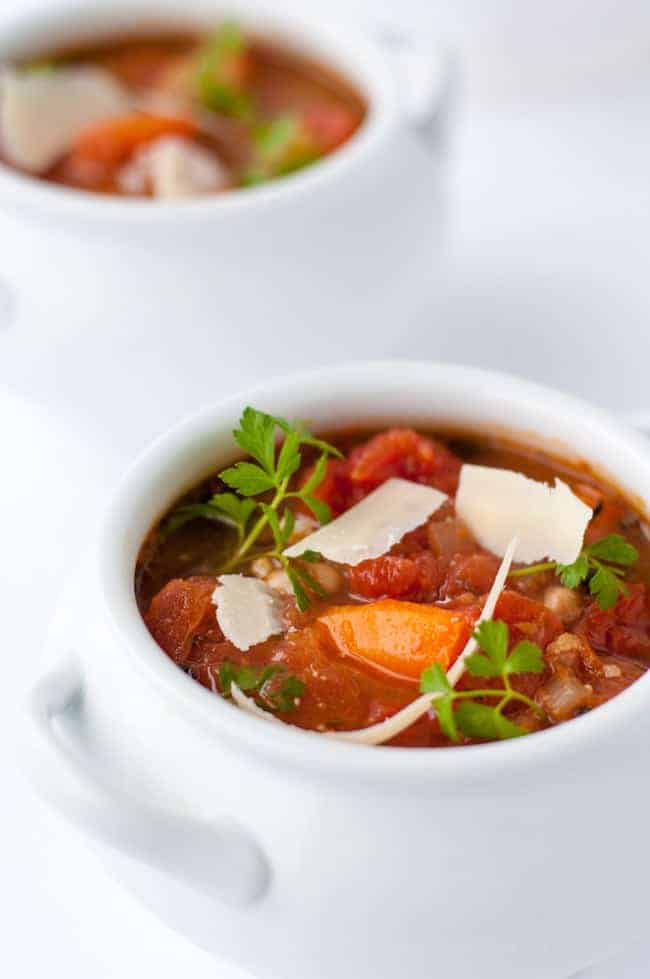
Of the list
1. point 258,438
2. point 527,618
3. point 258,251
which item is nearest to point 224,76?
point 258,251

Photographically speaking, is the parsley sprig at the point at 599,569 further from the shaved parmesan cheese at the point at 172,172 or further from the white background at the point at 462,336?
the shaved parmesan cheese at the point at 172,172

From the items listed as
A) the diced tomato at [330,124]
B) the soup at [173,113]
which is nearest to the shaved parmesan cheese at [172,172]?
the soup at [173,113]

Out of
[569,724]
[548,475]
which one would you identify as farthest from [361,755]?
[548,475]

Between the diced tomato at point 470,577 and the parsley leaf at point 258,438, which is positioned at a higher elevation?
the parsley leaf at point 258,438

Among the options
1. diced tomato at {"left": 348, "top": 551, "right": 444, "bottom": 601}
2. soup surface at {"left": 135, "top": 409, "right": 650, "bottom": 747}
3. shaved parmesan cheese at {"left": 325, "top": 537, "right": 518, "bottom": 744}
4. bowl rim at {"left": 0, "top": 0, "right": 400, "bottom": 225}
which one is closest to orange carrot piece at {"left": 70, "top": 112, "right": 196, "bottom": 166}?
bowl rim at {"left": 0, "top": 0, "right": 400, "bottom": 225}

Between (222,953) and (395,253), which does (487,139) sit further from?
(222,953)
